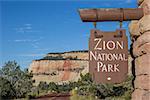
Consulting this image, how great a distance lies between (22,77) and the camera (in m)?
36.2

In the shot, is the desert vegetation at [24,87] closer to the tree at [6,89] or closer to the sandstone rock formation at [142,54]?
the tree at [6,89]

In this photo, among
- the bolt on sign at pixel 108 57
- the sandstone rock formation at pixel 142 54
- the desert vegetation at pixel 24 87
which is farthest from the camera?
the desert vegetation at pixel 24 87

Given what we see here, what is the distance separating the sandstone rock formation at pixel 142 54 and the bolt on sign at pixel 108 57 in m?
0.27

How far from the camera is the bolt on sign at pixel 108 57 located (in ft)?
17.6

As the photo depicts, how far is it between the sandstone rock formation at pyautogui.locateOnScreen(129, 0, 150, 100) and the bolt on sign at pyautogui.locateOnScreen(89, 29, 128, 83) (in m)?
0.27

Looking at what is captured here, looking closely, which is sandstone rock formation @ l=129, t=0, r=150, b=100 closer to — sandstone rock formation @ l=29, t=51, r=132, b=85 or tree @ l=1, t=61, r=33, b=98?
tree @ l=1, t=61, r=33, b=98

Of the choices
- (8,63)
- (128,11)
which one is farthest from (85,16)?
(8,63)

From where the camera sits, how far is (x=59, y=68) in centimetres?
10631

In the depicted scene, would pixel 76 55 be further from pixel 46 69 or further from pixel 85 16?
pixel 85 16

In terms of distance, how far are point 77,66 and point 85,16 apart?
323ft

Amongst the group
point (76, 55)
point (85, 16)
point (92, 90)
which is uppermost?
point (76, 55)

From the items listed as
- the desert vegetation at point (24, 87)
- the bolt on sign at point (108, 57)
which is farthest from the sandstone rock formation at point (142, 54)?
the desert vegetation at point (24, 87)

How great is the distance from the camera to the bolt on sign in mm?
5359

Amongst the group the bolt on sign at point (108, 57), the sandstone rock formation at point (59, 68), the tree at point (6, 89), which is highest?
the sandstone rock formation at point (59, 68)
